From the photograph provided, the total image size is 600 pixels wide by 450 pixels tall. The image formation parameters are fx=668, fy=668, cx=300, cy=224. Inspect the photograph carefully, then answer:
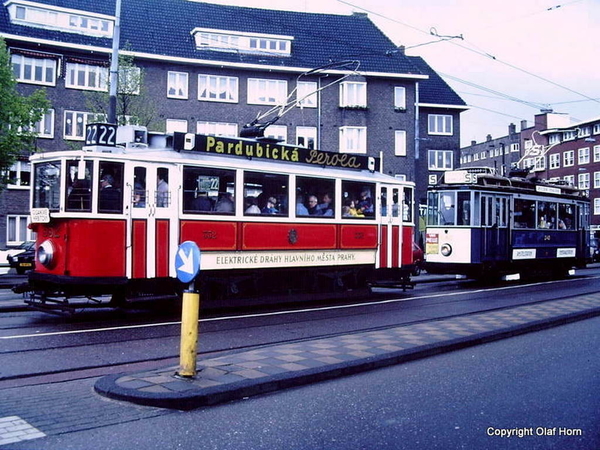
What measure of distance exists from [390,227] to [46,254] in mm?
8415

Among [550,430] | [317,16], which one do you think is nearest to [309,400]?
[550,430]

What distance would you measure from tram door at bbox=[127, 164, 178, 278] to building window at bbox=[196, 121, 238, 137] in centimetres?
2686

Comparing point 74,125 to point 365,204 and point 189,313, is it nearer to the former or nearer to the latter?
point 365,204

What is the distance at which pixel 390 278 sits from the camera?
16812 millimetres

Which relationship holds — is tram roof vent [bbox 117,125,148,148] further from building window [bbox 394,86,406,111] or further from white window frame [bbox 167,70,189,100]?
building window [bbox 394,86,406,111]

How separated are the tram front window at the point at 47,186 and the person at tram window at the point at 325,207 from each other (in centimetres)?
Answer: 572

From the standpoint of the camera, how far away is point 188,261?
6.91m

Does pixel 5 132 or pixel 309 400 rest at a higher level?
pixel 5 132

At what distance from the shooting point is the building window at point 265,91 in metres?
39.6

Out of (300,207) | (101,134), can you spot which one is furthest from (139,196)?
(300,207)

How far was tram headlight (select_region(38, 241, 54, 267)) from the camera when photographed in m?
11.2

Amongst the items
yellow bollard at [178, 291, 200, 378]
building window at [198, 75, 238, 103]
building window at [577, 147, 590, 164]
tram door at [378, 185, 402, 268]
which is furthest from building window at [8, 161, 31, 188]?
building window at [577, 147, 590, 164]

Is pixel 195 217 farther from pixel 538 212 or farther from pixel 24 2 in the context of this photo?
pixel 24 2

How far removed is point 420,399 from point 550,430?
1284 millimetres
